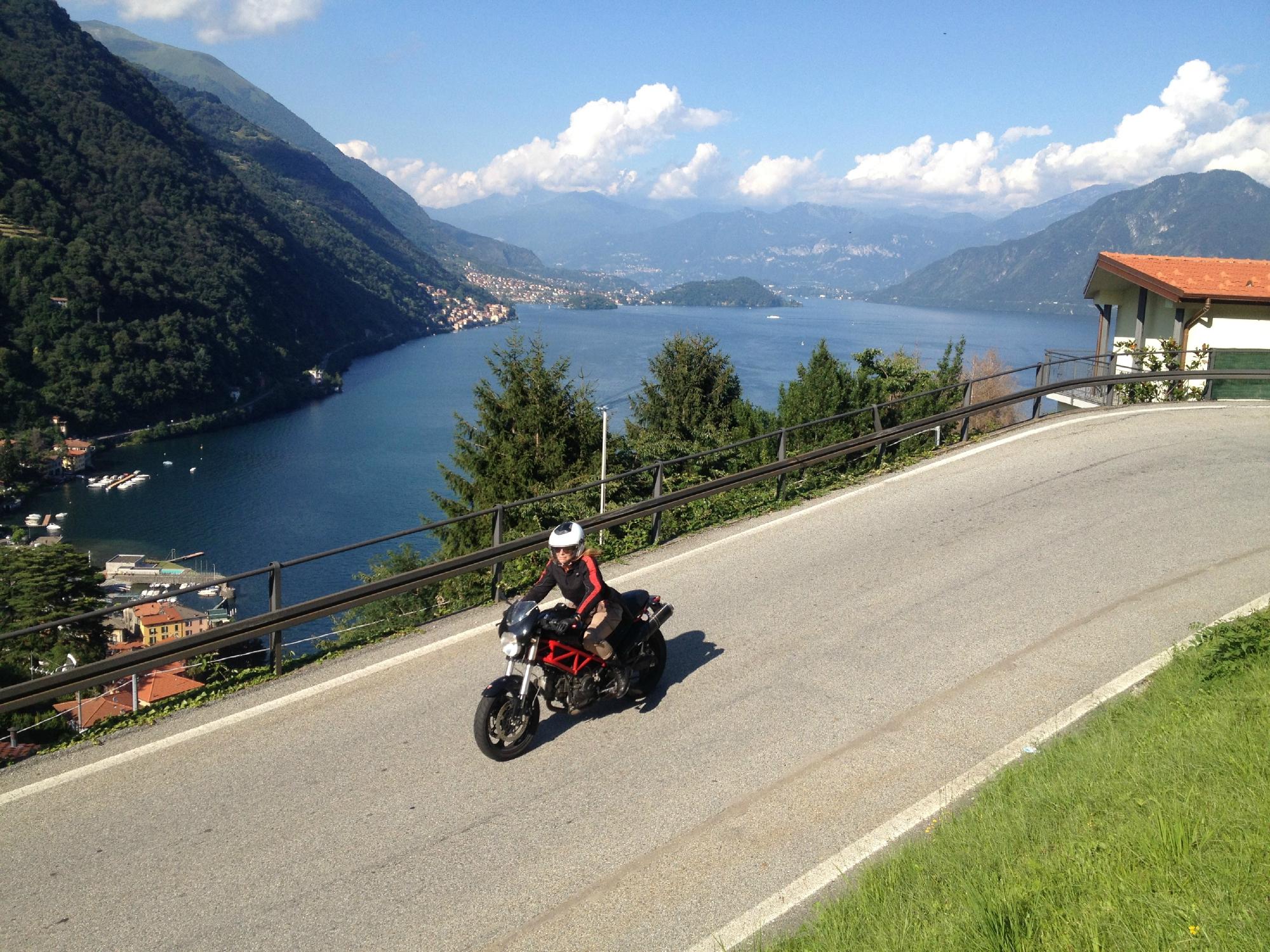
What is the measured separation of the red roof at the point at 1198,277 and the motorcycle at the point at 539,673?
2287cm

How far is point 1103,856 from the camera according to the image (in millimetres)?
4094

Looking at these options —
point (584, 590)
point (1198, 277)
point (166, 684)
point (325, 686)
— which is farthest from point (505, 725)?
point (1198, 277)

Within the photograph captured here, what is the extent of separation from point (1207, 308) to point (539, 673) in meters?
23.7

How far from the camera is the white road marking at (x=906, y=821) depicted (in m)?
4.63

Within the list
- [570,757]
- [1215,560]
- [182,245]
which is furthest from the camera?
[182,245]

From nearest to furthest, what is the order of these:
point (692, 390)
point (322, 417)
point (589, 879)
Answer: point (589, 879)
point (692, 390)
point (322, 417)

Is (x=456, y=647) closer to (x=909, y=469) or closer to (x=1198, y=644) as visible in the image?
(x=1198, y=644)

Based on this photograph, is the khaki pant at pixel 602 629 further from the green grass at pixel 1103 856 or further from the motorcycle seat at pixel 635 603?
the green grass at pixel 1103 856

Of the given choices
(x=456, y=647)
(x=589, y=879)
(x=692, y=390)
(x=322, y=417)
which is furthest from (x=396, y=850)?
(x=322, y=417)

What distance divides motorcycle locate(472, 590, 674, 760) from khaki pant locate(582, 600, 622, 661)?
54 millimetres

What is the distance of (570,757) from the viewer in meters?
6.39

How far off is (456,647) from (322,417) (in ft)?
319

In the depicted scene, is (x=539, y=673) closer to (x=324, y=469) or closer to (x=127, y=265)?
(x=324, y=469)

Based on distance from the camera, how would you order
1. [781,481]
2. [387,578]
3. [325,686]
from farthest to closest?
[781,481] → [387,578] → [325,686]
